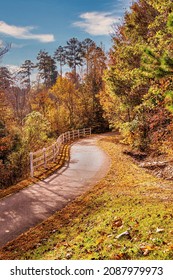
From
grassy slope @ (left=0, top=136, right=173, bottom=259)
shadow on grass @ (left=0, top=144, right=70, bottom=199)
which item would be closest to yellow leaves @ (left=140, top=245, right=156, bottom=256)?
grassy slope @ (left=0, top=136, right=173, bottom=259)

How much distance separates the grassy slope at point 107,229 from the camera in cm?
652

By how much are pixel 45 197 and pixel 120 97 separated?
46.9ft

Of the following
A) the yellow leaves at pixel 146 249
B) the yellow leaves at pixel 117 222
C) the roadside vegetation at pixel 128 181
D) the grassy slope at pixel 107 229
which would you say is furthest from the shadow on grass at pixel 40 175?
the yellow leaves at pixel 146 249

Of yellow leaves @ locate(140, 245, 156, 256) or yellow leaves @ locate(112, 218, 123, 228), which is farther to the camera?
yellow leaves @ locate(112, 218, 123, 228)

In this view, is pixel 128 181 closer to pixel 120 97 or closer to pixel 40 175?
pixel 40 175

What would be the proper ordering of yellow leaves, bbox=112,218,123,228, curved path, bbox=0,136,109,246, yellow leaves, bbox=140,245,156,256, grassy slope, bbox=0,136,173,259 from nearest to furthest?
yellow leaves, bbox=140,245,156,256 → grassy slope, bbox=0,136,173,259 → yellow leaves, bbox=112,218,123,228 → curved path, bbox=0,136,109,246

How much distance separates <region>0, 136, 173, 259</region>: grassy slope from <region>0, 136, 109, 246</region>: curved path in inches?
18.1

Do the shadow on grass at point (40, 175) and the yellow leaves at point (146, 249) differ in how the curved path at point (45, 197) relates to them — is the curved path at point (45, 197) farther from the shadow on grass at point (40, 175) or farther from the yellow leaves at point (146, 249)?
the yellow leaves at point (146, 249)

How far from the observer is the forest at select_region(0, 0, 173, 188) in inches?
498

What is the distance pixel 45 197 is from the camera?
12055 millimetres

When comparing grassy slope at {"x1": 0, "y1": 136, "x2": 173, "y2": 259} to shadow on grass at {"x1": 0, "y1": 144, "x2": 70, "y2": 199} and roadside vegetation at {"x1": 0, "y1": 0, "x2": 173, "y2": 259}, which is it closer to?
roadside vegetation at {"x1": 0, "y1": 0, "x2": 173, "y2": 259}

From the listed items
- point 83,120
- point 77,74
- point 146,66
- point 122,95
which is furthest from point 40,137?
point 77,74

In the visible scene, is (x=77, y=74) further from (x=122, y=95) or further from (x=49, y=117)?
(x=122, y=95)

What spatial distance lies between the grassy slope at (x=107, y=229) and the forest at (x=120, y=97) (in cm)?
294
